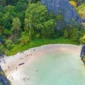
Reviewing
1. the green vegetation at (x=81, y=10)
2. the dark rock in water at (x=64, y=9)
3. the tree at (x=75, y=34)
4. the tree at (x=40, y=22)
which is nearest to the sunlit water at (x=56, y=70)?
the tree at (x=75, y=34)

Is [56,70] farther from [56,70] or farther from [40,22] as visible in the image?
[40,22]

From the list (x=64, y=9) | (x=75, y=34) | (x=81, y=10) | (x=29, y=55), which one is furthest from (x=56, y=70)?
(x=81, y=10)

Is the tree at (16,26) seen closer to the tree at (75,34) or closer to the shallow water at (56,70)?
the shallow water at (56,70)

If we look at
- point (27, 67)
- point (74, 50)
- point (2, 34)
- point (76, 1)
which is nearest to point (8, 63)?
point (27, 67)

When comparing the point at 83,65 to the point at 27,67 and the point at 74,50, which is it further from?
the point at 27,67

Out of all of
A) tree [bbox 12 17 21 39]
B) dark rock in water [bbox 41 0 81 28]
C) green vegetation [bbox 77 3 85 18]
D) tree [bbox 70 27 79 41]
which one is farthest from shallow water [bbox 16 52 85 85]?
green vegetation [bbox 77 3 85 18]
